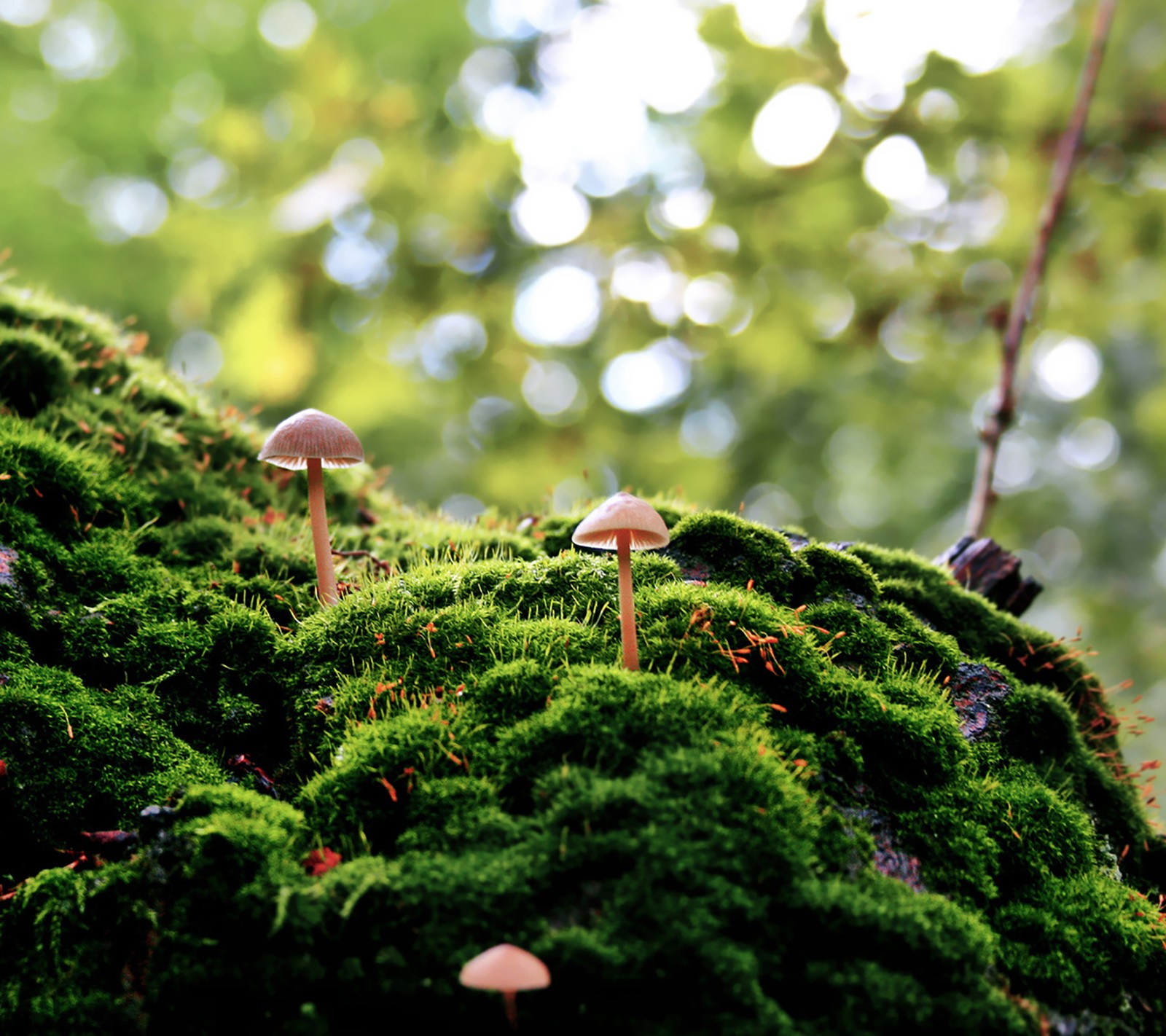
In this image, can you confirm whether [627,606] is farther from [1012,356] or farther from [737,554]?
[1012,356]

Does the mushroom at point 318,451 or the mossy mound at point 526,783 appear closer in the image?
the mossy mound at point 526,783

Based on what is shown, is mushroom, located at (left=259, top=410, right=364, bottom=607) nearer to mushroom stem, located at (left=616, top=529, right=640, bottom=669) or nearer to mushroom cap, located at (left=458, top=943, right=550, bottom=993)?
mushroom stem, located at (left=616, top=529, right=640, bottom=669)

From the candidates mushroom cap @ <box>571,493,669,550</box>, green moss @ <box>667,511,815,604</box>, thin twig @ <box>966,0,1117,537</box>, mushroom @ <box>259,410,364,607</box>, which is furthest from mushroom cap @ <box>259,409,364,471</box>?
thin twig @ <box>966,0,1117,537</box>

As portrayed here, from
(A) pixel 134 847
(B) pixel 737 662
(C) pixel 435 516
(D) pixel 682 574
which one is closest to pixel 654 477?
(C) pixel 435 516

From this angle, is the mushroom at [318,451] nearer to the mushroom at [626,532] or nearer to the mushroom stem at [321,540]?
the mushroom stem at [321,540]

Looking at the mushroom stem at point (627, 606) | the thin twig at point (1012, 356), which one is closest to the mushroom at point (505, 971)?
the mushroom stem at point (627, 606)

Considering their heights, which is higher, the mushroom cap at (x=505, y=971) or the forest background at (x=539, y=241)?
the forest background at (x=539, y=241)

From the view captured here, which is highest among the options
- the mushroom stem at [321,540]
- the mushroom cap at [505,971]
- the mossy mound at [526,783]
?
the mushroom stem at [321,540]
